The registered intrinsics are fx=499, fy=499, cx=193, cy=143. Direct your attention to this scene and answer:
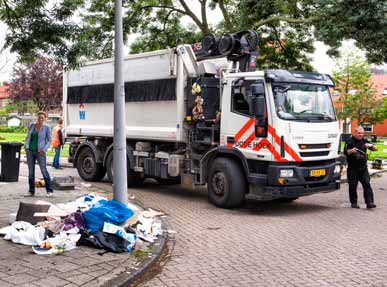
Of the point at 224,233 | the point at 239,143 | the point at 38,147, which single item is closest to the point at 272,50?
the point at 239,143

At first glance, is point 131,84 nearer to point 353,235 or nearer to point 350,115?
point 353,235

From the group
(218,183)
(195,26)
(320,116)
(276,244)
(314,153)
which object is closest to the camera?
(276,244)

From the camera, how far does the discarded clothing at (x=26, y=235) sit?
20.5ft

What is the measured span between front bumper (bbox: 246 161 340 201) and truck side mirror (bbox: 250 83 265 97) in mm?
1355

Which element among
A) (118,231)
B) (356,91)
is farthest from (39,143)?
(356,91)

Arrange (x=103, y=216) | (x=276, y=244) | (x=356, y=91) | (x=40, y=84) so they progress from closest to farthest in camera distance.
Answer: (x=103, y=216) < (x=276, y=244) < (x=356, y=91) < (x=40, y=84)

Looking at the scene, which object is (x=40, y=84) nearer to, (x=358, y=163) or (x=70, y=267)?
(x=358, y=163)

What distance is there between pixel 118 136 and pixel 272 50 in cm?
1093

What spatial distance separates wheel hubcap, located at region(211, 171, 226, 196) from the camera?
9.93 meters

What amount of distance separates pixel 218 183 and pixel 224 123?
1.23 m

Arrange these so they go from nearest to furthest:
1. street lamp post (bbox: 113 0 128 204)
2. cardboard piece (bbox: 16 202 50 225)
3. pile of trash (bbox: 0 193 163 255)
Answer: pile of trash (bbox: 0 193 163 255)
cardboard piece (bbox: 16 202 50 225)
street lamp post (bbox: 113 0 128 204)

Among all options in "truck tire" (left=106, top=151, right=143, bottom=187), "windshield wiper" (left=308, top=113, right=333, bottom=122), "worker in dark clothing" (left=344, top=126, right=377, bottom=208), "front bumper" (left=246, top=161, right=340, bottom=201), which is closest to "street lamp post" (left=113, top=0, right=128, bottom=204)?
"front bumper" (left=246, top=161, right=340, bottom=201)

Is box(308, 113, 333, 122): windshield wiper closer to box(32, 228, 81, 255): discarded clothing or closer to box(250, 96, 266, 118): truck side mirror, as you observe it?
box(250, 96, 266, 118): truck side mirror

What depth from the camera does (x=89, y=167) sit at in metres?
13.9
